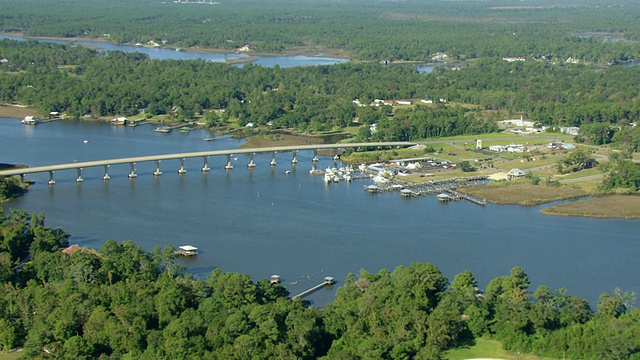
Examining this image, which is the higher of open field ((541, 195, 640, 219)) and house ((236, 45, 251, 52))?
open field ((541, 195, 640, 219))

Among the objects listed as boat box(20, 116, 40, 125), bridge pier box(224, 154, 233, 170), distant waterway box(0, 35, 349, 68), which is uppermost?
bridge pier box(224, 154, 233, 170)

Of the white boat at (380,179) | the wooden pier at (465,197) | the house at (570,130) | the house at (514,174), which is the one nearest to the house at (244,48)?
the house at (570,130)

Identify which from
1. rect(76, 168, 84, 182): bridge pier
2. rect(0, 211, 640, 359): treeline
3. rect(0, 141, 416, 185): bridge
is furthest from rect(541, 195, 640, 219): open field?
rect(76, 168, 84, 182): bridge pier

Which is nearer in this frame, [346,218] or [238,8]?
[346,218]

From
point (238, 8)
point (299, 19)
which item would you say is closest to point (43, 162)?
point (299, 19)

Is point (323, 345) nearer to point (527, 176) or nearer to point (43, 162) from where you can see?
point (527, 176)

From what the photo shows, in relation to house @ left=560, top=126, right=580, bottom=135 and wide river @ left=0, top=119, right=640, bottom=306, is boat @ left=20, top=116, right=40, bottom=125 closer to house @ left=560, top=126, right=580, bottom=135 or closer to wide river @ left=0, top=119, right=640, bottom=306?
wide river @ left=0, top=119, right=640, bottom=306

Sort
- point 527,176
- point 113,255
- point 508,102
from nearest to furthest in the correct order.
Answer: point 113,255 < point 527,176 < point 508,102
